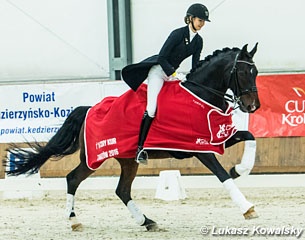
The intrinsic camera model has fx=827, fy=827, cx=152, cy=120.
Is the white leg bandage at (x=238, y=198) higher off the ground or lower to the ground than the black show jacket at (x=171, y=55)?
lower

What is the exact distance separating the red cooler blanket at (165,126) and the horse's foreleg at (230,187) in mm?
90

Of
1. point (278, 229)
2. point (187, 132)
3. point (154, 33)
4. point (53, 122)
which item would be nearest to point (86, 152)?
point (187, 132)

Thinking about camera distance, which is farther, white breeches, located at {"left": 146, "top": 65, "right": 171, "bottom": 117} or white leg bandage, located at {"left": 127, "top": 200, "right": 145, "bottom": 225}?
white leg bandage, located at {"left": 127, "top": 200, "right": 145, "bottom": 225}

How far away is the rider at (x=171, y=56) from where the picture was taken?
24.2 ft

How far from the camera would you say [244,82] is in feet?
23.3

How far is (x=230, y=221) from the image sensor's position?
27.0 feet

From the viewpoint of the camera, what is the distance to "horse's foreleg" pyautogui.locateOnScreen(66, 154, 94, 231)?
26.3 feet

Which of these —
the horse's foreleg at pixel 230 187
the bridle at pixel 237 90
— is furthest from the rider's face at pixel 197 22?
the horse's foreleg at pixel 230 187

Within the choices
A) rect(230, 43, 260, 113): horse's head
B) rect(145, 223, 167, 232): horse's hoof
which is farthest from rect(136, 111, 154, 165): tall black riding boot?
rect(230, 43, 260, 113): horse's head

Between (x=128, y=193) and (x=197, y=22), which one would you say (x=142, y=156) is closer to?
(x=128, y=193)

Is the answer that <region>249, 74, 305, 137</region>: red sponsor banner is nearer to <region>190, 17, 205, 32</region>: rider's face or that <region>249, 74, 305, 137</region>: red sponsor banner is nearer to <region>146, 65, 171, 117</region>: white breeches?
<region>146, 65, 171, 117</region>: white breeches

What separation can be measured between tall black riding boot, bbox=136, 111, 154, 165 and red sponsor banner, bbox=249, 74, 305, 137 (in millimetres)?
4202

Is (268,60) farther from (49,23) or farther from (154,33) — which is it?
(49,23)

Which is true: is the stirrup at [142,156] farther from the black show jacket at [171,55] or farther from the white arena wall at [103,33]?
the white arena wall at [103,33]
